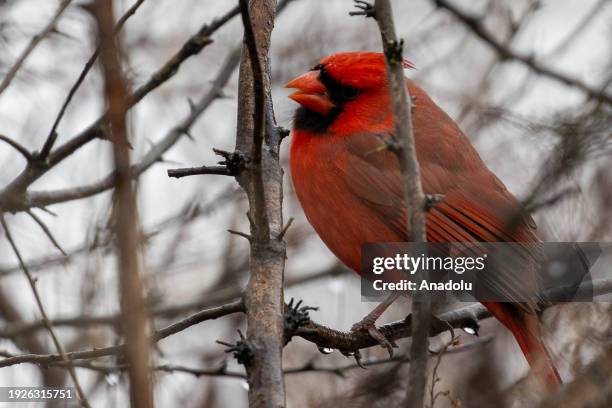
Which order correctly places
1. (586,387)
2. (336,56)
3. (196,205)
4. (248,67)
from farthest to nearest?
(196,205) → (336,56) → (248,67) → (586,387)

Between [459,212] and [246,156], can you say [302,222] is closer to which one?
[459,212]

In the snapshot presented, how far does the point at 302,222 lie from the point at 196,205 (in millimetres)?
1666

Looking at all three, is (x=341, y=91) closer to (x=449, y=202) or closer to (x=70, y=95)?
(x=449, y=202)

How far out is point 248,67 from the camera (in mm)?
3400

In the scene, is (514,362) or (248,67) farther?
(514,362)

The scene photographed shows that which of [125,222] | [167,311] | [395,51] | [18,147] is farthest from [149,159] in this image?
[125,222]

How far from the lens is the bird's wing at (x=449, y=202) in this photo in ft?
14.3

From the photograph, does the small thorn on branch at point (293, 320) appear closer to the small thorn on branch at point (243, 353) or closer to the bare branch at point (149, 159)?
the small thorn on branch at point (243, 353)

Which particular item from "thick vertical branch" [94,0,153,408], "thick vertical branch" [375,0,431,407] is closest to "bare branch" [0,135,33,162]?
"thick vertical branch" [375,0,431,407]

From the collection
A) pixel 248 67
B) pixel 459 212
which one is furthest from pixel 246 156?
pixel 459 212

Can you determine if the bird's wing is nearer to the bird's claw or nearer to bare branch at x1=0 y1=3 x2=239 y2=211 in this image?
the bird's claw

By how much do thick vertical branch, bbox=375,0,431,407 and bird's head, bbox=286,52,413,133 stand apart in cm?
214

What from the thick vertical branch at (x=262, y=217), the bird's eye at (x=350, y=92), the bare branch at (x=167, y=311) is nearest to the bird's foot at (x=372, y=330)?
the bare branch at (x=167, y=311)

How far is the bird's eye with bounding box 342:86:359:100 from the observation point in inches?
192
